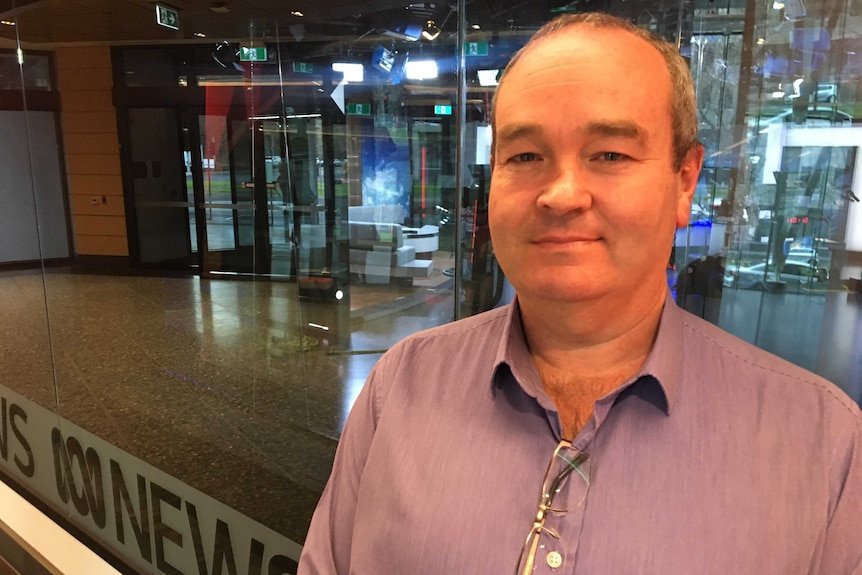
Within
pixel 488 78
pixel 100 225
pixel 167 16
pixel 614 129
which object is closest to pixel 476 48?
pixel 488 78

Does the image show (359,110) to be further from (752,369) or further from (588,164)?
(752,369)

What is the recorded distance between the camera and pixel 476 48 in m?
3.85

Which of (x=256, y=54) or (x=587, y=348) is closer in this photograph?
(x=587, y=348)

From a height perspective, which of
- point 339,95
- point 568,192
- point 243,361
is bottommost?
point 243,361

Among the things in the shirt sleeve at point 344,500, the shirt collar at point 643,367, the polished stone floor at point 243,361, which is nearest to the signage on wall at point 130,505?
the polished stone floor at point 243,361

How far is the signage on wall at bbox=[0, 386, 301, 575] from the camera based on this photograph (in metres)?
2.31

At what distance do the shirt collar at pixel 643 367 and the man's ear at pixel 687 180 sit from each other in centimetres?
14

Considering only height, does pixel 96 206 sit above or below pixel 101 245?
above

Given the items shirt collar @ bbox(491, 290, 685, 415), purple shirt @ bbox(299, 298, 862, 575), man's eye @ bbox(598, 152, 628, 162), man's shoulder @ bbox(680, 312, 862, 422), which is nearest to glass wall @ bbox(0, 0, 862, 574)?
purple shirt @ bbox(299, 298, 862, 575)

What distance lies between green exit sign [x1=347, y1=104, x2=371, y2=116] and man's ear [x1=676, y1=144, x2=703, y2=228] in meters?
3.97

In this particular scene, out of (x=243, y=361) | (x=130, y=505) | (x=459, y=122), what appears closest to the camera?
(x=130, y=505)

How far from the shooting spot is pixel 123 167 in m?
9.56

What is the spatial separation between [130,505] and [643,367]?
2740mm

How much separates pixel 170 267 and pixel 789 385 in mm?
9783
